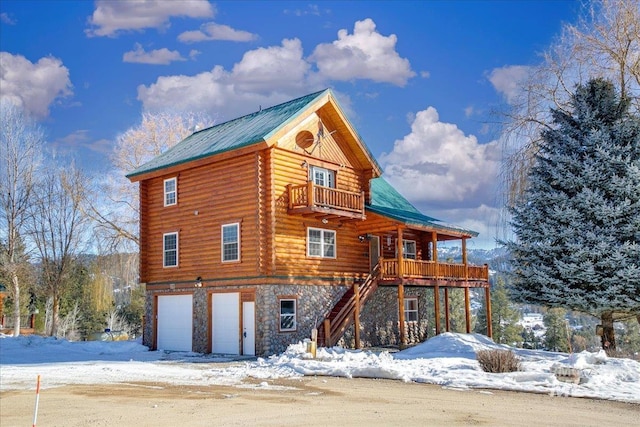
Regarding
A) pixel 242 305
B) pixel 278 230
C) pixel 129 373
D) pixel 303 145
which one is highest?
pixel 303 145

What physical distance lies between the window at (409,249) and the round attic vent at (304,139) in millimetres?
8018

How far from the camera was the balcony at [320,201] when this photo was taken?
76.8ft

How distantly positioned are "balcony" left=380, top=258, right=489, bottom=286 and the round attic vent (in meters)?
5.75

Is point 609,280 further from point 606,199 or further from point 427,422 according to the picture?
point 427,422

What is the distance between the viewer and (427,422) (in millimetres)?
10031

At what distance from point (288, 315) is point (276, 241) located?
294 centimetres

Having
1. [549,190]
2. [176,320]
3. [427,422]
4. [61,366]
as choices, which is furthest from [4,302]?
[427,422]

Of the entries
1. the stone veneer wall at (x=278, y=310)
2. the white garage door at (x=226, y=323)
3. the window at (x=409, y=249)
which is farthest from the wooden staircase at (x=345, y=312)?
the window at (x=409, y=249)

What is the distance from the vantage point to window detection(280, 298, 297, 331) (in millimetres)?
23469

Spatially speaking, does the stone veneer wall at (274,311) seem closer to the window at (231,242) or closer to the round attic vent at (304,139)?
the window at (231,242)

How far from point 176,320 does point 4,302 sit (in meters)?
29.7

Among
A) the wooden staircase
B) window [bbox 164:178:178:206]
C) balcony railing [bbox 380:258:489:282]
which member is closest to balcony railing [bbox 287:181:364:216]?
balcony railing [bbox 380:258:489:282]

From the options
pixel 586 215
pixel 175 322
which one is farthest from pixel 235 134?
pixel 586 215

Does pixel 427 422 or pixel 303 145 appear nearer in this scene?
pixel 427 422
